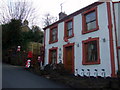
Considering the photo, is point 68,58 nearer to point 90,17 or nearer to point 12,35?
point 90,17

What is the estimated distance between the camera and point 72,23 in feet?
45.0

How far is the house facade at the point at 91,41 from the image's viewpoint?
10109mm

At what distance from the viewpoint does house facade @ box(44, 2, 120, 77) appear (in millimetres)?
10109

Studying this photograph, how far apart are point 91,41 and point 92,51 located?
0.77 metres

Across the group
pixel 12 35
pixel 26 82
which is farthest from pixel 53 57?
pixel 12 35

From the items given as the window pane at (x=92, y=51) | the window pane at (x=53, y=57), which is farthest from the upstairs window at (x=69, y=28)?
the window pane at (x=92, y=51)

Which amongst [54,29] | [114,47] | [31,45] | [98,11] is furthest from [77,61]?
[31,45]

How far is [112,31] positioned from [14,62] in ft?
44.3

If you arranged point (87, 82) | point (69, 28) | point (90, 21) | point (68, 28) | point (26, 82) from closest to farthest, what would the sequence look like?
point (87, 82), point (26, 82), point (90, 21), point (69, 28), point (68, 28)

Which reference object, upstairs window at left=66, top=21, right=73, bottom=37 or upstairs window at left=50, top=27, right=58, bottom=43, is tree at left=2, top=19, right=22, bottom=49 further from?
upstairs window at left=66, top=21, right=73, bottom=37

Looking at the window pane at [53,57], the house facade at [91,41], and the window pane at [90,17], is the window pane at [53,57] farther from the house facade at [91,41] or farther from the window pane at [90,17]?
the window pane at [90,17]

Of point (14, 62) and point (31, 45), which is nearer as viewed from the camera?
point (14, 62)

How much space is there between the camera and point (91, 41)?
37.7 ft

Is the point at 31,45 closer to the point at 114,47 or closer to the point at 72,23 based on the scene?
the point at 72,23
